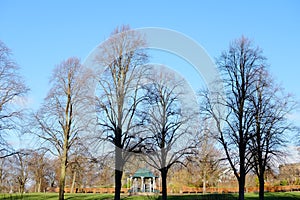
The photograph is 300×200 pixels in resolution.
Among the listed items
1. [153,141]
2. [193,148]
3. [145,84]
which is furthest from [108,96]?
[193,148]

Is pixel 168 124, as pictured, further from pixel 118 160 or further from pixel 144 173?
pixel 144 173

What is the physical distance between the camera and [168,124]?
87.0 feet

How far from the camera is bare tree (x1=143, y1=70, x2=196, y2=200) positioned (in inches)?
1006

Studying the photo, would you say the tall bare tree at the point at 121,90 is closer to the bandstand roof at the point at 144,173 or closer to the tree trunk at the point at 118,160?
the tree trunk at the point at 118,160

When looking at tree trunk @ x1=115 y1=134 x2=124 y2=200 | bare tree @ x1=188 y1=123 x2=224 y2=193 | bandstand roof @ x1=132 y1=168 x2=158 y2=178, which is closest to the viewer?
tree trunk @ x1=115 y1=134 x2=124 y2=200

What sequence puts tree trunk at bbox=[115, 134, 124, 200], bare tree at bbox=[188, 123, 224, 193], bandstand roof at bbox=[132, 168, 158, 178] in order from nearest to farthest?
tree trunk at bbox=[115, 134, 124, 200]
bare tree at bbox=[188, 123, 224, 193]
bandstand roof at bbox=[132, 168, 158, 178]

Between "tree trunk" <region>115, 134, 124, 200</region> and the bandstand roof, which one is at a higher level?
"tree trunk" <region>115, 134, 124, 200</region>

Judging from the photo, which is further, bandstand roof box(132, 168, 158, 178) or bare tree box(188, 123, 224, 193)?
bandstand roof box(132, 168, 158, 178)

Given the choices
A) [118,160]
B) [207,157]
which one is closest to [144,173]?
[207,157]

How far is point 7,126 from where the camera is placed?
18.5 metres

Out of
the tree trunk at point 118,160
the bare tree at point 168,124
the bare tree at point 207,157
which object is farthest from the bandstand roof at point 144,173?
the tree trunk at point 118,160

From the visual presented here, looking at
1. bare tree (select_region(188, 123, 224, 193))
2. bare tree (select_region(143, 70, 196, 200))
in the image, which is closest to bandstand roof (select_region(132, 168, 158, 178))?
bare tree (select_region(188, 123, 224, 193))

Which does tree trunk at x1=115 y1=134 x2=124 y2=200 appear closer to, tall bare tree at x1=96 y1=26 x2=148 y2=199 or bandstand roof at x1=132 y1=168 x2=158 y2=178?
tall bare tree at x1=96 y1=26 x2=148 y2=199

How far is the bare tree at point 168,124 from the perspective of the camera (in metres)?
25.6
